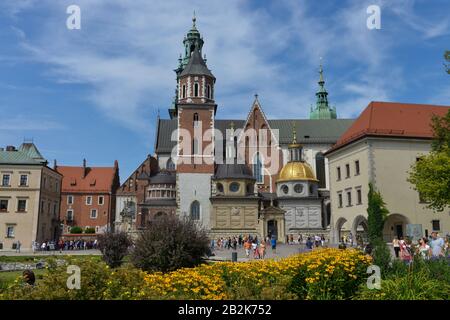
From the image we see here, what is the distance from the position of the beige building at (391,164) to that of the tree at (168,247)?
25.1m

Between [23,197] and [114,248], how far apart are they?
3341 cm

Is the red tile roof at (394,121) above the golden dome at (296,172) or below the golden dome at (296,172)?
above

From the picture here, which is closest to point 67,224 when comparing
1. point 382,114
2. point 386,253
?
point 382,114

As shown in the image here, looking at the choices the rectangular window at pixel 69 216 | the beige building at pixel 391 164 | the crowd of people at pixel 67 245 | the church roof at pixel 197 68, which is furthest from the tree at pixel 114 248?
the rectangular window at pixel 69 216

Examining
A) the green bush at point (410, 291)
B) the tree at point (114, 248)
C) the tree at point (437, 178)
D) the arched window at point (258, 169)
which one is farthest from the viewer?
the arched window at point (258, 169)

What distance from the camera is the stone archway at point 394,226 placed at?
3909 cm

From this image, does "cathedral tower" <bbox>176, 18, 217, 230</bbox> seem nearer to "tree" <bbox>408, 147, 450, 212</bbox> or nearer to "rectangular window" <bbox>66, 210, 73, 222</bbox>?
"rectangular window" <bbox>66, 210, 73, 222</bbox>

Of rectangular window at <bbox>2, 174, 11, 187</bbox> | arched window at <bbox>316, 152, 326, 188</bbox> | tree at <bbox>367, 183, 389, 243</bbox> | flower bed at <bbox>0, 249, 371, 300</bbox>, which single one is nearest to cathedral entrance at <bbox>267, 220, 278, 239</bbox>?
arched window at <bbox>316, 152, 326, 188</bbox>

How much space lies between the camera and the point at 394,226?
130 ft

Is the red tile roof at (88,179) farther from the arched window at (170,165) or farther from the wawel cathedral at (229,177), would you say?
the arched window at (170,165)

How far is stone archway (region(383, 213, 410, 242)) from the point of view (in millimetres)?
39094

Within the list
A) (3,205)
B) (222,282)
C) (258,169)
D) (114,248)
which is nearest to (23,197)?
(3,205)

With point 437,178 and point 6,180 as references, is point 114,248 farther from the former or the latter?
point 6,180
